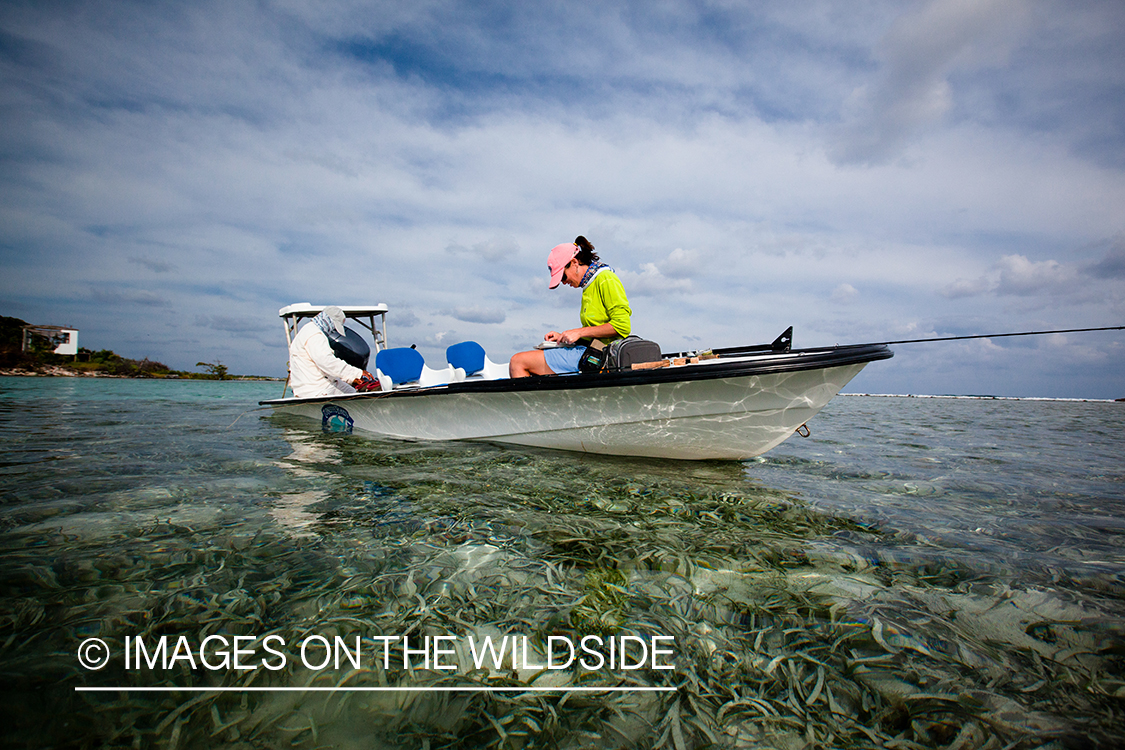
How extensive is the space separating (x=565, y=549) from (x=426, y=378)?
6561 millimetres

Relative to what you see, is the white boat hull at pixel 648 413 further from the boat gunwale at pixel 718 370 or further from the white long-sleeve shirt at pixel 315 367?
the white long-sleeve shirt at pixel 315 367

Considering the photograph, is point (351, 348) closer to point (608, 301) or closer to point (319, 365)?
point (319, 365)

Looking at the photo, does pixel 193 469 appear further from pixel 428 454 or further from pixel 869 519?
pixel 869 519

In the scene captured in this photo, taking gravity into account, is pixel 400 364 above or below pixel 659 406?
above

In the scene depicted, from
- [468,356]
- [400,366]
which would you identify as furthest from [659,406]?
[400,366]

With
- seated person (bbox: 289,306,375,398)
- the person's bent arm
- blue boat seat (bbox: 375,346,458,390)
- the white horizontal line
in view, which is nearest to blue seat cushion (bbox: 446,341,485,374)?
blue boat seat (bbox: 375,346,458,390)

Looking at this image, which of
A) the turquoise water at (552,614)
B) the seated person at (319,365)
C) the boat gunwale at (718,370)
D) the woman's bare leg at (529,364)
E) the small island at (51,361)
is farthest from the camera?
the small island at (51,361)

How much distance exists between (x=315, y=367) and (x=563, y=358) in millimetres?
4748

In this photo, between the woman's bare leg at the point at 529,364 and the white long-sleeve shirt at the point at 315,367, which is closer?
the woman's bare leg at the point at 529,364

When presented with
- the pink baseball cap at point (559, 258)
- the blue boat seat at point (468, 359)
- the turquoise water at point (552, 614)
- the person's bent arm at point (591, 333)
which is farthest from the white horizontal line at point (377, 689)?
the blue boat seat at point (468, 359)

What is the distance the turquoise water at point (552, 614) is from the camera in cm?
108

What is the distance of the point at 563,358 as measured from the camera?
5.04m

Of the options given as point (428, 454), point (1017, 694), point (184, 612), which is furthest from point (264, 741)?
point (428, 454)

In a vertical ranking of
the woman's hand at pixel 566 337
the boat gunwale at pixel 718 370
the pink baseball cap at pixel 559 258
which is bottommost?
the boat gunwale at pixel 718 370
